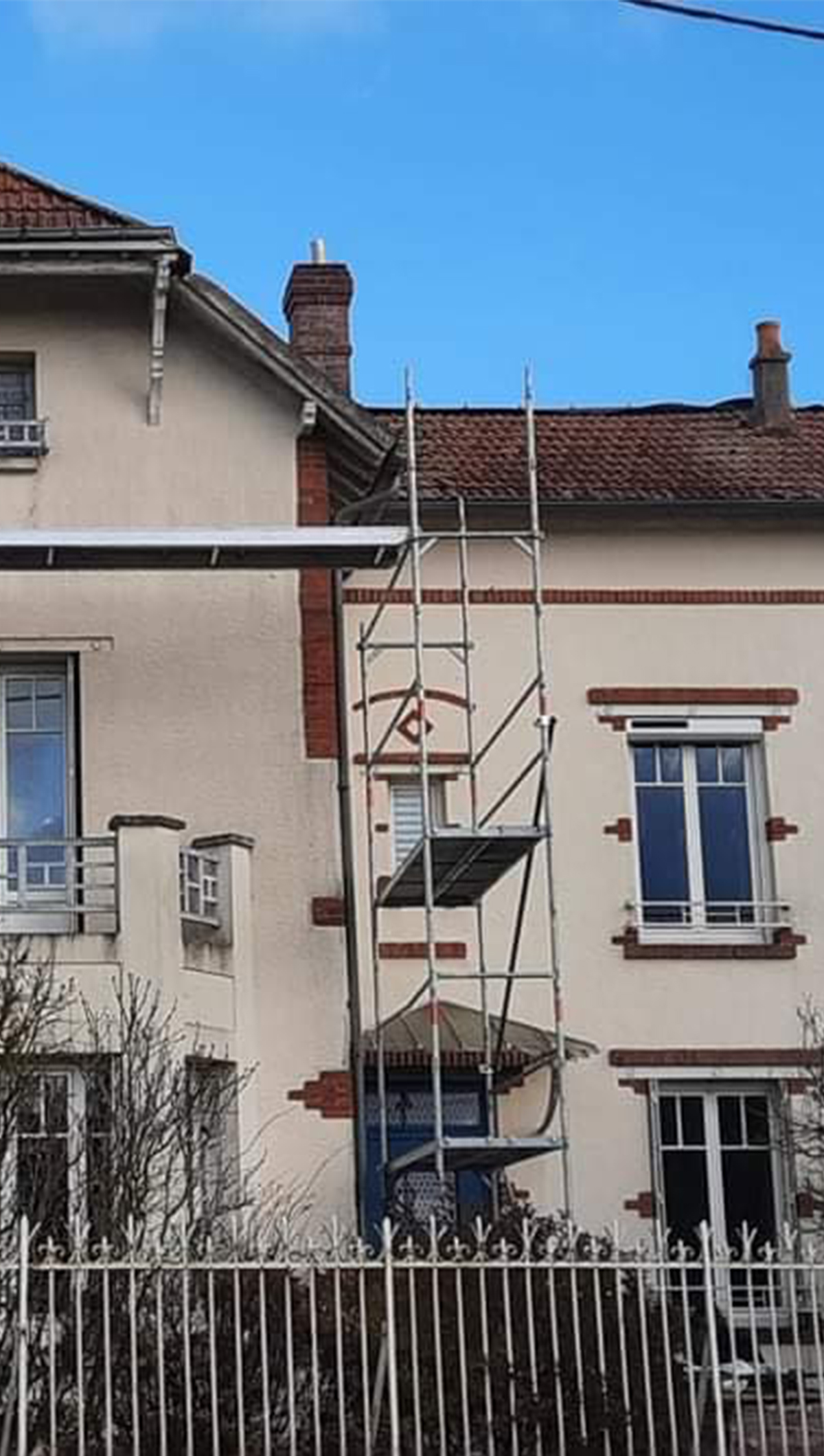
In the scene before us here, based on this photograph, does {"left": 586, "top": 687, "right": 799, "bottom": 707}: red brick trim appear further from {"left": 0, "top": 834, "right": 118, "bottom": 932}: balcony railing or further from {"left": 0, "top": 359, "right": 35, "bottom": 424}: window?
{"left": 0, "top": 359, "right": 35, "bottom": 424}: window

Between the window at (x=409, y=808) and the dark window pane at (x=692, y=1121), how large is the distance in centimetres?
313

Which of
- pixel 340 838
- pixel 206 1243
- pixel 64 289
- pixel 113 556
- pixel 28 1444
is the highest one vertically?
pixel 64 289

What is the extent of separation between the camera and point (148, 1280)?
519 inches

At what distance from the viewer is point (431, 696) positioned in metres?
22.0

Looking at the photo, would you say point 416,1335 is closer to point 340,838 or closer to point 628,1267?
point 628,1267

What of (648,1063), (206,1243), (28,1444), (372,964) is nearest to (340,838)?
(372,964)

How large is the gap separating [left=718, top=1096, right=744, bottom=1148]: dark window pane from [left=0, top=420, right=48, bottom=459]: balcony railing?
7863 mm

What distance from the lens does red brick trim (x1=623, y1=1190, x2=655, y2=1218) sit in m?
21.4

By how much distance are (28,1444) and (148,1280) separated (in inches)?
39.0

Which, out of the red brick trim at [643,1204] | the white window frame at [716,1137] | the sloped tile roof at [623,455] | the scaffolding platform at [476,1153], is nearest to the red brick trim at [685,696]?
the sloped tile roof at [623,455]

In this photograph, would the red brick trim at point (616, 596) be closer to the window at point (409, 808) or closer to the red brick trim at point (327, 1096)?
the window at point (409, 808)

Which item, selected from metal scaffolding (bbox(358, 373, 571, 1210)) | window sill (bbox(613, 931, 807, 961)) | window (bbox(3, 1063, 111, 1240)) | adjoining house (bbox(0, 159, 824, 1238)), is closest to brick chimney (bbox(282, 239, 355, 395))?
adjoining house (bbox(0, 159, 824, 1238))

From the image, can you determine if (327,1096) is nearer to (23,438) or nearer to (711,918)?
(711,918)

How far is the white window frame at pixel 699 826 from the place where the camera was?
2206 cm
